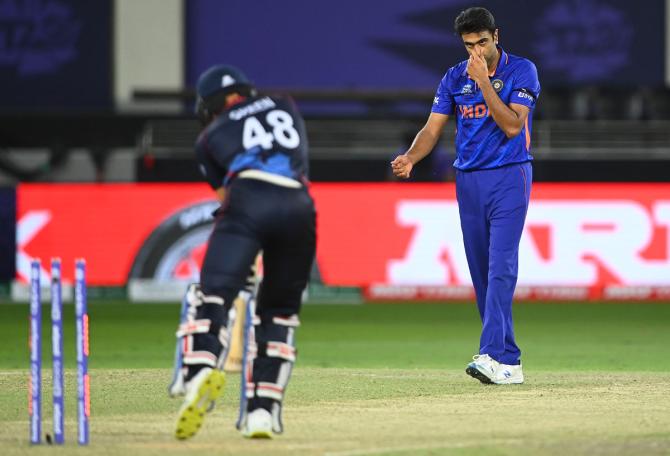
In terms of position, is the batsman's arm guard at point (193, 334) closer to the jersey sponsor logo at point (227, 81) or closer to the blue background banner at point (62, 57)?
the jersey sponsor logo at point (227, 81)

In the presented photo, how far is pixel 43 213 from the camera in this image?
17.8 meters

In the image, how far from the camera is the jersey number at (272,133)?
270 inches

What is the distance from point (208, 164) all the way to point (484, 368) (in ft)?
9.81

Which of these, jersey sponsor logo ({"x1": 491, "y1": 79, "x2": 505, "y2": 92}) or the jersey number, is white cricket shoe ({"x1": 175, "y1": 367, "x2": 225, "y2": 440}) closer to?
the jersey number

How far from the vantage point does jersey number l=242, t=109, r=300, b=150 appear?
22.5 ft

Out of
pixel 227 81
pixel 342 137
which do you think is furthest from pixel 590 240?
pixel 227 81

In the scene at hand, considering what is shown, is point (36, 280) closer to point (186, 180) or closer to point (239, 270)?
point (239, 270)

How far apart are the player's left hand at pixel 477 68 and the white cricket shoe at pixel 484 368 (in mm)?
1744

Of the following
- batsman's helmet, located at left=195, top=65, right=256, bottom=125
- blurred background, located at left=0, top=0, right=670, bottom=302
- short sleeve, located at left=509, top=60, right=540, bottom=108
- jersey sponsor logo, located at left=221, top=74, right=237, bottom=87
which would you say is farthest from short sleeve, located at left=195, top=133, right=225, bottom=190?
blurred background, located at left=0, top=0, right=670, bottom=302

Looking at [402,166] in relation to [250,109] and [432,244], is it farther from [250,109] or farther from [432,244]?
[432,244]

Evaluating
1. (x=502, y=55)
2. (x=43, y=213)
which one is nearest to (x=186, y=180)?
(x=43, y=213)

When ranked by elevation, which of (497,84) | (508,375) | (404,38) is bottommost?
(404,38)

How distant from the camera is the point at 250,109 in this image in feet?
22.7

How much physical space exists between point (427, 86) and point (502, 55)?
62.9 feet
